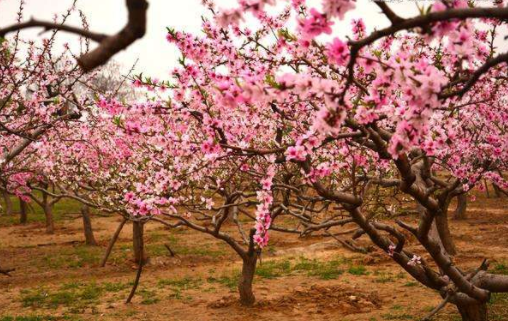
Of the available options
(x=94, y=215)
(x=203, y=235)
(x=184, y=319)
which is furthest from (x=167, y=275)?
(x=94, y=215)

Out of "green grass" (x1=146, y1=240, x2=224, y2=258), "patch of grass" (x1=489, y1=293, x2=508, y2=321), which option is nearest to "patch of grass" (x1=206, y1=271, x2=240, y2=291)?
"green grass" (x1=146, y1=240, x2=224, y2=258)

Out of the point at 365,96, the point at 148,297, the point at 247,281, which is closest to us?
the point at 365,96

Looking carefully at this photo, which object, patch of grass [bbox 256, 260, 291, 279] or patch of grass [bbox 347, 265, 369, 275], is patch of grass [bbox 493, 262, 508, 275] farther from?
patch of grass [bbox 256, 260, 291, 279]

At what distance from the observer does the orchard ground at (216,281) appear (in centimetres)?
959

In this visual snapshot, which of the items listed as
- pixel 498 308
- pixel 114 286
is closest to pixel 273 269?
pixel 114 286

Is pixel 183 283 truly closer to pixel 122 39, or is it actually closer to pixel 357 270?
pixel 357 270

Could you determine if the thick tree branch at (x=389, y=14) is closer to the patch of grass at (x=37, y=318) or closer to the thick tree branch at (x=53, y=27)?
the thick tree branch at (x=53, y=27)

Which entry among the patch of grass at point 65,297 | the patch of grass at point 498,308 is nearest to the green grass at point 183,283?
the patch of grass at point 65,297

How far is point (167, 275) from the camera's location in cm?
1316

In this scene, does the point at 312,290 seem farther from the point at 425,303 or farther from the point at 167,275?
the point at 167,275

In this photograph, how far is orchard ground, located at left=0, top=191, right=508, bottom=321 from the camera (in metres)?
9.59

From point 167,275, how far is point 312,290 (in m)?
4.49

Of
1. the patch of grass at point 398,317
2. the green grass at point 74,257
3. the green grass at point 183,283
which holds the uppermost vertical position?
the green grass at point 74,257

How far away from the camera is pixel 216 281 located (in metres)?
12.3
